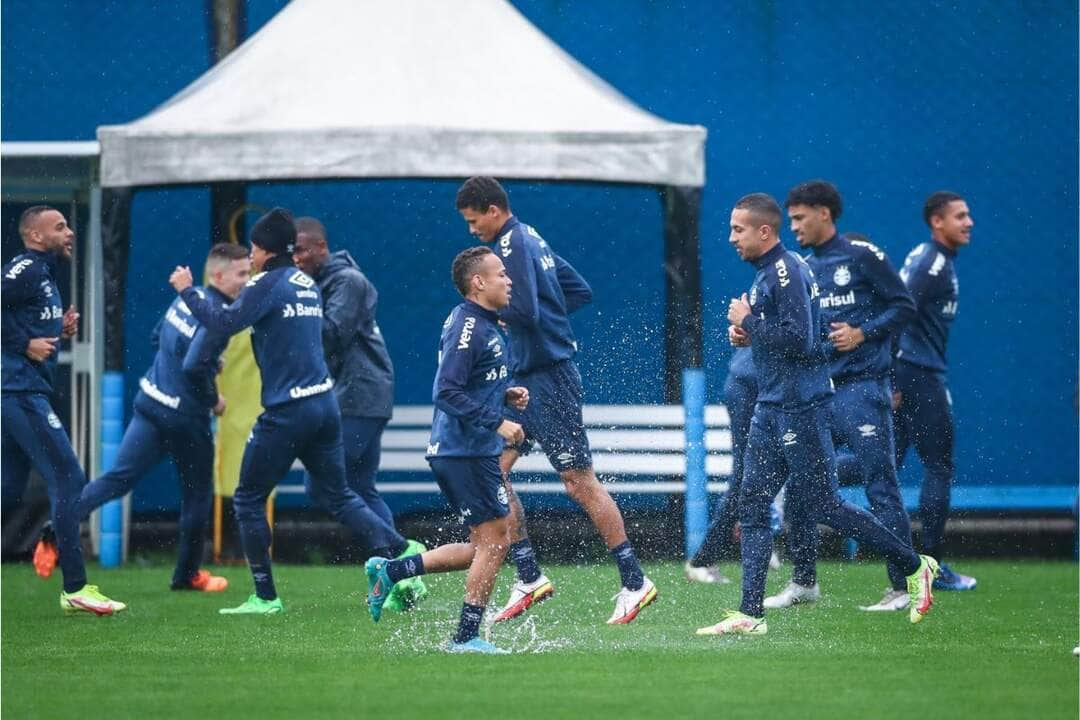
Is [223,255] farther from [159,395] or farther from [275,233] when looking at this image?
[275,233]

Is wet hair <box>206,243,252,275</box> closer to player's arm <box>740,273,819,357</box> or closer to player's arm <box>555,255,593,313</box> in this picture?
player's arm <box>555,255,593,313</box>

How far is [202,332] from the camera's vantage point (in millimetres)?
10609

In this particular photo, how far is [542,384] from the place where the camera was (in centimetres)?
928

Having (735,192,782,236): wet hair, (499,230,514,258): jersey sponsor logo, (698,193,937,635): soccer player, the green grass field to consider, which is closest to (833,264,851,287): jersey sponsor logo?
(698,193,937,635): soccer player

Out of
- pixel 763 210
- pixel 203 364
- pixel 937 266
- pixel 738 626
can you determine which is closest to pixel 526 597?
pixel 738 626

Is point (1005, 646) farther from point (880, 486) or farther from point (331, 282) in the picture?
point (331, 282)

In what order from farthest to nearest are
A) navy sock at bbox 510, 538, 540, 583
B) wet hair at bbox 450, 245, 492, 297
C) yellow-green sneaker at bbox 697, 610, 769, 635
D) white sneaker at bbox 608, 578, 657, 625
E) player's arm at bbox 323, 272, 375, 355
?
player's arm at bbox 323, 272, 375, 355 < navy sock at bbox 510, 538, 540, 583 < white sneaker at bbox 608, 578, 657, 625 < yellow-green sneaker at bbox 697, 610, 769, 635 < wet hair at bbox 450, 245, 492, 297

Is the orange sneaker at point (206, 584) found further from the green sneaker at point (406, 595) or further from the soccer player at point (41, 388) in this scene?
the green sneaker at point (406, 595)

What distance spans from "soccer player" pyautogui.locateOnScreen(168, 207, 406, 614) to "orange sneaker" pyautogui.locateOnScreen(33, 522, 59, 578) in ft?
5.07

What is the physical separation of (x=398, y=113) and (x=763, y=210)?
452 centimetres

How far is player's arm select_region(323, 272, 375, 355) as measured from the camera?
10.8 metres

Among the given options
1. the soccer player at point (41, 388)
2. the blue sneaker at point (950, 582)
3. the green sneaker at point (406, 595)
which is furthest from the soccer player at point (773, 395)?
the soccer player at point (41, 388)

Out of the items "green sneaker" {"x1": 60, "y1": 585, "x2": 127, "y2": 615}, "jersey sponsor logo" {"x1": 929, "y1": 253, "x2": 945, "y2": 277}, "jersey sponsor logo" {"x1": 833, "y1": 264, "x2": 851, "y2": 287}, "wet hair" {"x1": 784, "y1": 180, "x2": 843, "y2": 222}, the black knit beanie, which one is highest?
"wet hair" {"x1": 784, "y1": 180, "x2": 843, "y2": 222}

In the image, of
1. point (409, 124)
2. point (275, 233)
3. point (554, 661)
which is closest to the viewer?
point (554, 661)
